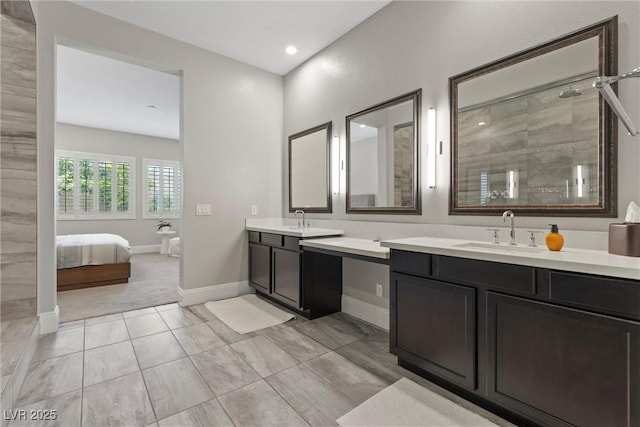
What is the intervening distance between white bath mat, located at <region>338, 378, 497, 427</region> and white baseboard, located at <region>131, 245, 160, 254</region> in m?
7.22

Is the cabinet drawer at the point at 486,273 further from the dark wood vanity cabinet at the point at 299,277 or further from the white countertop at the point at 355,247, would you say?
the dark wood vanity cabinet at the point at 299,277

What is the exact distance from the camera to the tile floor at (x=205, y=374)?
1642 mm

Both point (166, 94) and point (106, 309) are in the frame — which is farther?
point (166, 94)

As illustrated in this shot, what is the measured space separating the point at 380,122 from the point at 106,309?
11.9 feet

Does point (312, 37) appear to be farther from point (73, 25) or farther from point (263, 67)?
point (73, 25)

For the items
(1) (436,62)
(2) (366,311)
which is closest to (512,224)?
(1) (436,62)

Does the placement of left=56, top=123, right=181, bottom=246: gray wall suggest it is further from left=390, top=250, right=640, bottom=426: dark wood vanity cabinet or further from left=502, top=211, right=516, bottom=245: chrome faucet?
left=502, top=211, right=516, bottom=245: chrome faucet

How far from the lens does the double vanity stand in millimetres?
1201

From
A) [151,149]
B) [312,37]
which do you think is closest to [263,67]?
[312,37]

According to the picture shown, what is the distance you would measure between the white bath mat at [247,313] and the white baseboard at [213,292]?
0.34ft

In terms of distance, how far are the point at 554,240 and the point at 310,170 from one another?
105 inches

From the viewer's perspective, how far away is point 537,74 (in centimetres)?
188

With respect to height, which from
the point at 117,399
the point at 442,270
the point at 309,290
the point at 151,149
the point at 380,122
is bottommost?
the point at 117,399

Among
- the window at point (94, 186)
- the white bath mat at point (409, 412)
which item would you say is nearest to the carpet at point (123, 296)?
the window at point (94, 186)
